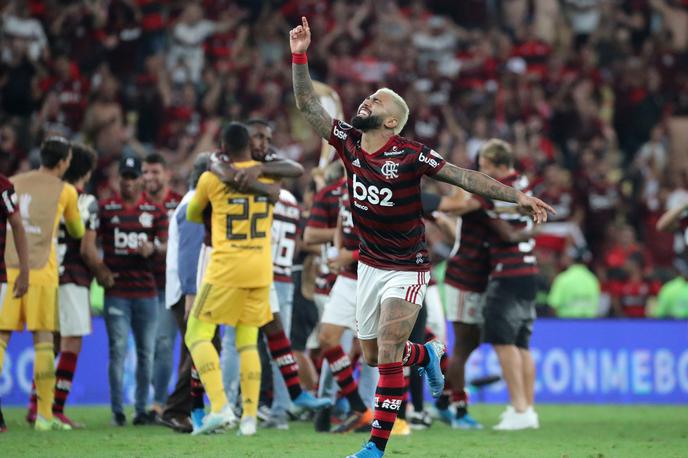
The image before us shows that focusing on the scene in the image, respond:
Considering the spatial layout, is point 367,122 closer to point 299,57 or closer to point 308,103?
point 308,103

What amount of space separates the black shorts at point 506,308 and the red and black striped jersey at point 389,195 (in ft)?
10.9

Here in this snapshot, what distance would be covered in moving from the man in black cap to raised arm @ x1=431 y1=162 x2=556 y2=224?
4.69 meters

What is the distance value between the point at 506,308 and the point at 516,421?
116 centimetres

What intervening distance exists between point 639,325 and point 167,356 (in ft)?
24.8

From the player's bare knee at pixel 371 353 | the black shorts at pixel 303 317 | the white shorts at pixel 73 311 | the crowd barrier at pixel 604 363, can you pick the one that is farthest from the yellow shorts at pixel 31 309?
the crowd barrier at pixel 604 363

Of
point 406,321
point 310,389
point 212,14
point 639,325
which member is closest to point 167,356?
point 310,389

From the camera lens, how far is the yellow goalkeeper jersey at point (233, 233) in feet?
33.5

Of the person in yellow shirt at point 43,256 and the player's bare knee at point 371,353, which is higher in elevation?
the person in yellow shirt at point 43,256

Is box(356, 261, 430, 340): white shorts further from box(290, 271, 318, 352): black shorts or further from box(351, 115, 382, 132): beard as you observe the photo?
box(290, 271, 318, 352): black shorts

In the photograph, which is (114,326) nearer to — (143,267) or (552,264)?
(143,267)

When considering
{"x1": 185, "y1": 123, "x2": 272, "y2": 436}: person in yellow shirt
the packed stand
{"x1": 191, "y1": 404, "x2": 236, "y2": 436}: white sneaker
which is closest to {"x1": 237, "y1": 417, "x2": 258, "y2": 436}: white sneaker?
{"x1": 185, "y1": 123, "x2": 272, "y2": 436}: person in yellow shirt

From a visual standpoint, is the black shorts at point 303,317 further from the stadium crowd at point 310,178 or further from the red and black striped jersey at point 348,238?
the red and black striped jersey at point 348,238

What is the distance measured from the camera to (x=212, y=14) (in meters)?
22.6

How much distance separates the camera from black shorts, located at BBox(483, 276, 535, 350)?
11922mm
